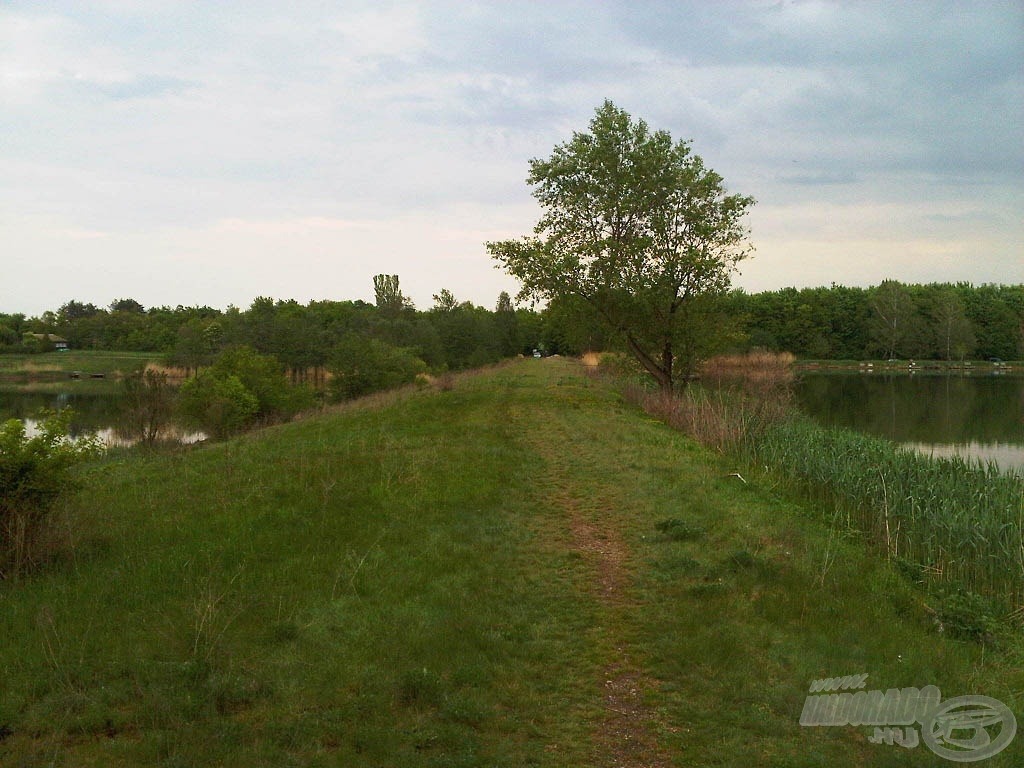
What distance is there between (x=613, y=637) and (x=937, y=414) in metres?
33.7

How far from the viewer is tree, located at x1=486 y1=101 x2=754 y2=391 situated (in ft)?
78.9

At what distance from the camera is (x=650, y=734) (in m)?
4.33

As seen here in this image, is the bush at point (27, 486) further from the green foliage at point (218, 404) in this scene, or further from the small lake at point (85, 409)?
the green foliage at point (218, 404)

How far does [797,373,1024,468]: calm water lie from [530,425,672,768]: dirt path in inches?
503

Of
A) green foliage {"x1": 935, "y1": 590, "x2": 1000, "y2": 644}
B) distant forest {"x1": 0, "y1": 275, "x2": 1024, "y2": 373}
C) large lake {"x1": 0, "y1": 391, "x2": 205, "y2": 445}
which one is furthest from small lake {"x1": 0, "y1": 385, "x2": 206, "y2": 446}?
green foliage {"x1": 935, "y1": 590, "x2": 1000, "y2": 644}

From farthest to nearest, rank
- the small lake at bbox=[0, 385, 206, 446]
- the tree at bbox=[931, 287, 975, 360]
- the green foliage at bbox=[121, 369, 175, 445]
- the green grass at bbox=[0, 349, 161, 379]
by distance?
the tree at bbox=[931, 287, 975, 360] → the green grass at bbox=[0, 349, 161, 379] → the small lake at bbox=[0, 385, 206, 446] → the green foliage at bbox=[121, 369, 175, 445]

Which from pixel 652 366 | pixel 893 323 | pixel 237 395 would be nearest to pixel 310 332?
pixel 237 395

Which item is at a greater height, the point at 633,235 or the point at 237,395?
the point at 633,235

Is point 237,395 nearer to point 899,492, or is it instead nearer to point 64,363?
point 899,492

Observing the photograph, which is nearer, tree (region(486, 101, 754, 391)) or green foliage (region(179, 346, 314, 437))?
tree (region(486, 101, 754, 391))

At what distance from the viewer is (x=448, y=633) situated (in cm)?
563

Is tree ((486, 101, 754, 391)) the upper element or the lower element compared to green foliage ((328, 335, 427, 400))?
upper

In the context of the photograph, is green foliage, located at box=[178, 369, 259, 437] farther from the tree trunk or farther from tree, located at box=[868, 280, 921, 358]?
tree, located at box=[868, 280, 921, 358]

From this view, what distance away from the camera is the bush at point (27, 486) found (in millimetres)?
6336
